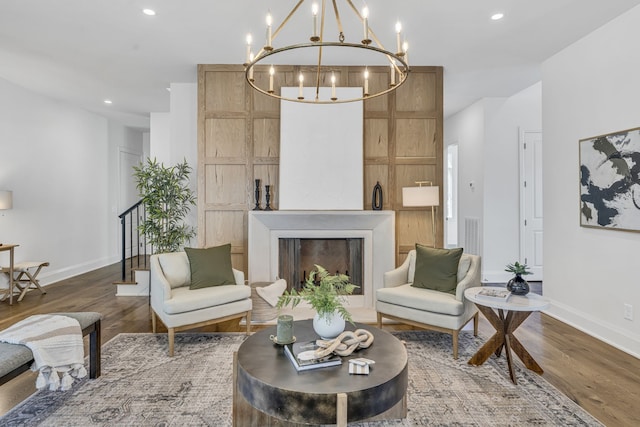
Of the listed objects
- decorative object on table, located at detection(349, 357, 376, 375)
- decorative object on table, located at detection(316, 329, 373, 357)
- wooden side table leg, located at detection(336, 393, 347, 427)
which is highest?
decorative object on table, located at detection(316, 329, 373, 357)

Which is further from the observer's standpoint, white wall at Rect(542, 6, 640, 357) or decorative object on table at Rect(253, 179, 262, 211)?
decorative object on table at Rect(253, 179, 262, 211)

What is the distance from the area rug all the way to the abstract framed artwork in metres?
1.72

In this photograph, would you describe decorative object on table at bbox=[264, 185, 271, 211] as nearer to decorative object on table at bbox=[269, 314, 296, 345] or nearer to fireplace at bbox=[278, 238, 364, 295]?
fireplace at bbox=[278, 238, 364, 295]

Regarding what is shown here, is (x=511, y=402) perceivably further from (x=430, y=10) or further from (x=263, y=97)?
(x=263, y=97)

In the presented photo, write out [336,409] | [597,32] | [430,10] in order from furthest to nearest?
1. [597,32]
2. [430,10]
3. [336,409]

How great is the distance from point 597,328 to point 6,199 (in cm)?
689

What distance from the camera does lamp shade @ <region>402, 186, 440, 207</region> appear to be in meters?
4.09

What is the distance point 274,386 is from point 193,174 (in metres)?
3.97

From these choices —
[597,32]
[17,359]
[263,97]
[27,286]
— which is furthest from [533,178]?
[27,286]

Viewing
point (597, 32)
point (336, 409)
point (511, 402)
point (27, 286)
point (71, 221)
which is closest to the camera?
point (336, 409)

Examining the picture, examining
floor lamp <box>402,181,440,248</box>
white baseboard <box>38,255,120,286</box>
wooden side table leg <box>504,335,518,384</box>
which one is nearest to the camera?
wooden side table leg <box>504,335,518,384</box>

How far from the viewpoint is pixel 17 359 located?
2.03 m

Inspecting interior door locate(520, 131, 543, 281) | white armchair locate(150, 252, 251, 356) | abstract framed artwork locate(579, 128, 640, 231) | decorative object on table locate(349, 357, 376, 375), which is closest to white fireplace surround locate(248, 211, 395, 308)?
white armchair locate(150, 252, 251, 356)

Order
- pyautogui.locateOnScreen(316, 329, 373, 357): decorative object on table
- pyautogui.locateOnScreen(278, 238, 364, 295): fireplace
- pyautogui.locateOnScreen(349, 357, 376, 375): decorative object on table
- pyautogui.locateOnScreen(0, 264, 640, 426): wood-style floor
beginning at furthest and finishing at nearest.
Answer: pyautogui.locateOnScreen(278, 238, 364, 295): fireplace < pyautogui.locateOnScreen(0, 264, 640, 426): wood-style floor < pyautogui.locateOnScreen(316, 329, 373, 357): decorative object on table < pyautogui.locateOnScreen(349, 357, 376, 375): decorative object on table
